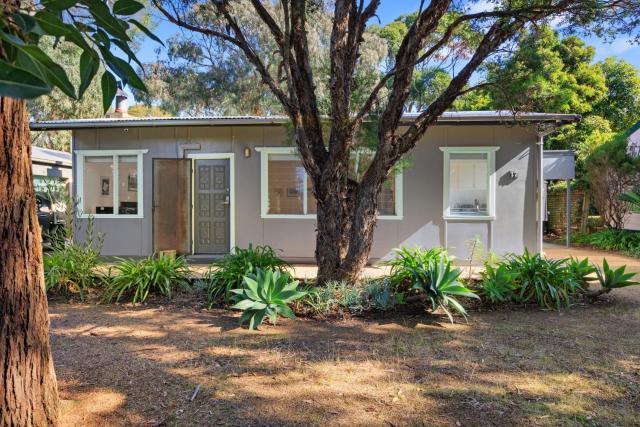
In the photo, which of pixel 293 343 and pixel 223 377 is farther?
pixel 293 343

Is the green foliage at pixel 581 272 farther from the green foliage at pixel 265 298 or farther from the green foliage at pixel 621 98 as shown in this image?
the green foliage at pixel 621 98

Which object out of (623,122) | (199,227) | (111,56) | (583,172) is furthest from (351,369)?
(623,122)

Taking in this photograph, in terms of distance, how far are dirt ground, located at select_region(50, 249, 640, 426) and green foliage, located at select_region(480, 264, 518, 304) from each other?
12.5 inches

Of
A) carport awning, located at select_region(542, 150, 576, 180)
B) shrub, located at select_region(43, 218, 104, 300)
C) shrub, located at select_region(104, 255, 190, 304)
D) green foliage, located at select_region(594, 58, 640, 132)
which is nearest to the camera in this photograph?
shrub, located at select_region(104, 255, 190, 304)

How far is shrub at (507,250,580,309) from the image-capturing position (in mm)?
5441

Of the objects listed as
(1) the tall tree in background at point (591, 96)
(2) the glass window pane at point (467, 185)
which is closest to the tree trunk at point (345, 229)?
(2) the glass window pane at point (467, 185)

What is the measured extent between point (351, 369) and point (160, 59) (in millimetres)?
19468

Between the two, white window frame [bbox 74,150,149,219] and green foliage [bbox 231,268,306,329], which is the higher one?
white window frame [bbox 74,150,149,219]

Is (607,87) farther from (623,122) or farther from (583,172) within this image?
(583,172)

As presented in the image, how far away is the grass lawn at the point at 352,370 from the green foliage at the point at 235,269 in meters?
0.56

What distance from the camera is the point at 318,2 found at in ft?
25.0

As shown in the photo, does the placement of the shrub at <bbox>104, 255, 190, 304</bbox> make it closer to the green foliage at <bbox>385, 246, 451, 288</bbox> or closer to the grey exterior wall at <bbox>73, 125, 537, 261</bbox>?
the green foliage at <bbox>385, 246, 451, 288</bbox>

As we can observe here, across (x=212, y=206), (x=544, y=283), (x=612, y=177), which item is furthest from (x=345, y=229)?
(x=612, y=177)

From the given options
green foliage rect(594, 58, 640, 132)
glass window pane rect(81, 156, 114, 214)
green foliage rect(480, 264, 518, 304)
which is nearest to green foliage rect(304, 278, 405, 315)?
green foliage rect(480, 264, 518, 304)
